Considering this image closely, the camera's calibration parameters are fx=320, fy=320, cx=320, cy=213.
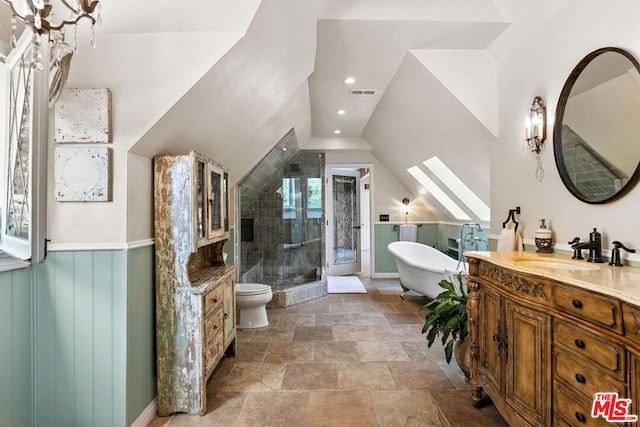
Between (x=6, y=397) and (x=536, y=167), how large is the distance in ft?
10.7

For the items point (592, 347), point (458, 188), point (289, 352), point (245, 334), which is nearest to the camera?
point (592, 347)

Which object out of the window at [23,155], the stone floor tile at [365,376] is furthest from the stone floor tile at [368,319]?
the window at [23,155]

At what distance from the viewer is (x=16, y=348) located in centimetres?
155

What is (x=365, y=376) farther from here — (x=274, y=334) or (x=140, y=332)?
(x=140, y=332)

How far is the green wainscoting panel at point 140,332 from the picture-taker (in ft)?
5.72

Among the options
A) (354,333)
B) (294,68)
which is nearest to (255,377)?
A: (354,333)

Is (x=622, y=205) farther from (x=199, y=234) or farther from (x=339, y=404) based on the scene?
(x=199, y=234)

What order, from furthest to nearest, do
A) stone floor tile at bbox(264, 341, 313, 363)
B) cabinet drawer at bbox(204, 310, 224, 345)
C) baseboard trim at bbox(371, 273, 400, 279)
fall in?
baseboard trim at bbox(371, 273, 400, 279)
stone floor tile at bbox(264, 341, 313, 363)
cabinet drawer at bbox(204, 310, 224, 345)

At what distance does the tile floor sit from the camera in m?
1.93

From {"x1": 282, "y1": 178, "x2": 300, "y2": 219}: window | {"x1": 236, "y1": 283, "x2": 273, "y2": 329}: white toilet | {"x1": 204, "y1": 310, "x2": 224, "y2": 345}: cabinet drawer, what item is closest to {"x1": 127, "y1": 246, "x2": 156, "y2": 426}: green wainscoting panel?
{"x1": 204, "y1": 310, "x2": 224, "y2": 345}: cabinet drawer

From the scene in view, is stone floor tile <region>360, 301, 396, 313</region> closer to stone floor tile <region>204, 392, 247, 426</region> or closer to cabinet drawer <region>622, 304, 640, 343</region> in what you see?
stone floor tile <region>204, 392, 247, 426</region>

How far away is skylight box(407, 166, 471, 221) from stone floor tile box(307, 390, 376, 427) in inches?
140

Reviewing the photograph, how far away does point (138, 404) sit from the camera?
180 cm

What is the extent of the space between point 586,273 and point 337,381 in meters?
1.71
